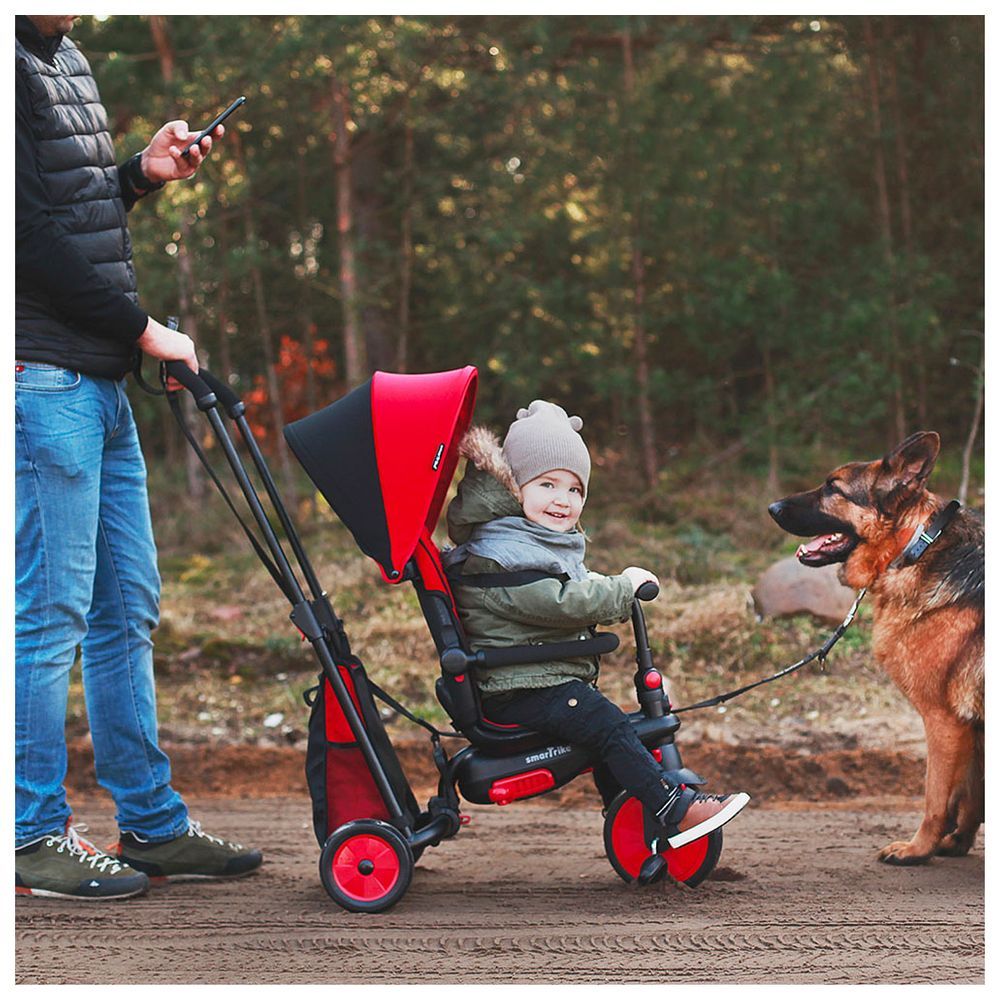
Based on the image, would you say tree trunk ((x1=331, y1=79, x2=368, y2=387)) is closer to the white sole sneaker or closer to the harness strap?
the harness strap

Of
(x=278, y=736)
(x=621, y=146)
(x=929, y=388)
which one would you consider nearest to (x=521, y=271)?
(x=621, y=146)

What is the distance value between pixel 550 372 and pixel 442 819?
7736 millimetres

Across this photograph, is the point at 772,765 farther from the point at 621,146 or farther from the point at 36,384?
the point at 621,146

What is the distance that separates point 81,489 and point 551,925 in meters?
1.74

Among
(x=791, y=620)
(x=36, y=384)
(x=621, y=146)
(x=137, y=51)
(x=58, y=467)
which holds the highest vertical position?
(x=137, y=51)

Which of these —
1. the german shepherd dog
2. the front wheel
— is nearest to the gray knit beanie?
the german shepherd dog

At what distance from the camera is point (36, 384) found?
3383mm

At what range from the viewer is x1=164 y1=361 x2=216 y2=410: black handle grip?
11.4ft

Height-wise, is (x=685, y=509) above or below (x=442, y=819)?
above

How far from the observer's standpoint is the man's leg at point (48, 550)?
11.1 ft

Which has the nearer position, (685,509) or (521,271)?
(685,509)

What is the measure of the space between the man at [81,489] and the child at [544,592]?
96cm

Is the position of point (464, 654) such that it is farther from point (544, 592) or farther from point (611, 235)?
point (611, 235)

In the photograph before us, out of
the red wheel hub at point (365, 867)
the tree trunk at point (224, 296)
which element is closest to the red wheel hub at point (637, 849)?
the red wheel hub at point (365, 867)
